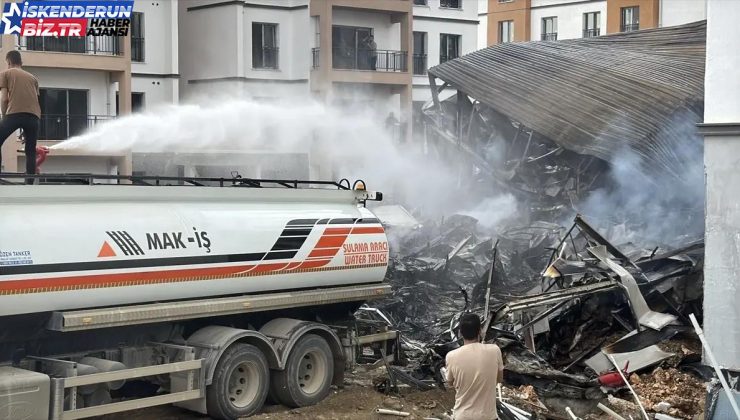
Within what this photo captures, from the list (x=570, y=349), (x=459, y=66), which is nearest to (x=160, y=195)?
(x=570, y=349)

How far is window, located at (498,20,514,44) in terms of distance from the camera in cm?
6334

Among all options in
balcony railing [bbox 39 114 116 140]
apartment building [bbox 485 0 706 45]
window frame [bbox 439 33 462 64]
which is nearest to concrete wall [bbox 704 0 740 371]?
balcony railing [bbox 39 114 116 140]

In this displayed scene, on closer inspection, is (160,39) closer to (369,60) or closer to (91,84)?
(91,84)

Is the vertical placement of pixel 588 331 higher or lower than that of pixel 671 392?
higher

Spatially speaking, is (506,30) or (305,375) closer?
(305,375)

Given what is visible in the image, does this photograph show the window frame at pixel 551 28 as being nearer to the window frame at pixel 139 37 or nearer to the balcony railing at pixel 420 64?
the balcony railing at pixel 420 64

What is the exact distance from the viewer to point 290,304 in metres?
11.8

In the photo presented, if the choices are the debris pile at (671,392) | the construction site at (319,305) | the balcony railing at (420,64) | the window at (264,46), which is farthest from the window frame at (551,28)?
the debris pile at (671,392)

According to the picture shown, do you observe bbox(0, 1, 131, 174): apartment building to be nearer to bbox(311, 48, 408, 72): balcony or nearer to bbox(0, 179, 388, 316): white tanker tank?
bbox(311, 48, 408, 72): balcony

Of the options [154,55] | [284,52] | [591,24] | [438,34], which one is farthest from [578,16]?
[154,55]

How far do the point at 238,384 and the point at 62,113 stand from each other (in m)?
22.2

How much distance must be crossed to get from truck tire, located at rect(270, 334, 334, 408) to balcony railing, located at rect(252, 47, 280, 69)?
26297 millimetres

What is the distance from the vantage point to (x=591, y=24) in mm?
59656

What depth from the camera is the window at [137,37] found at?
112ft
